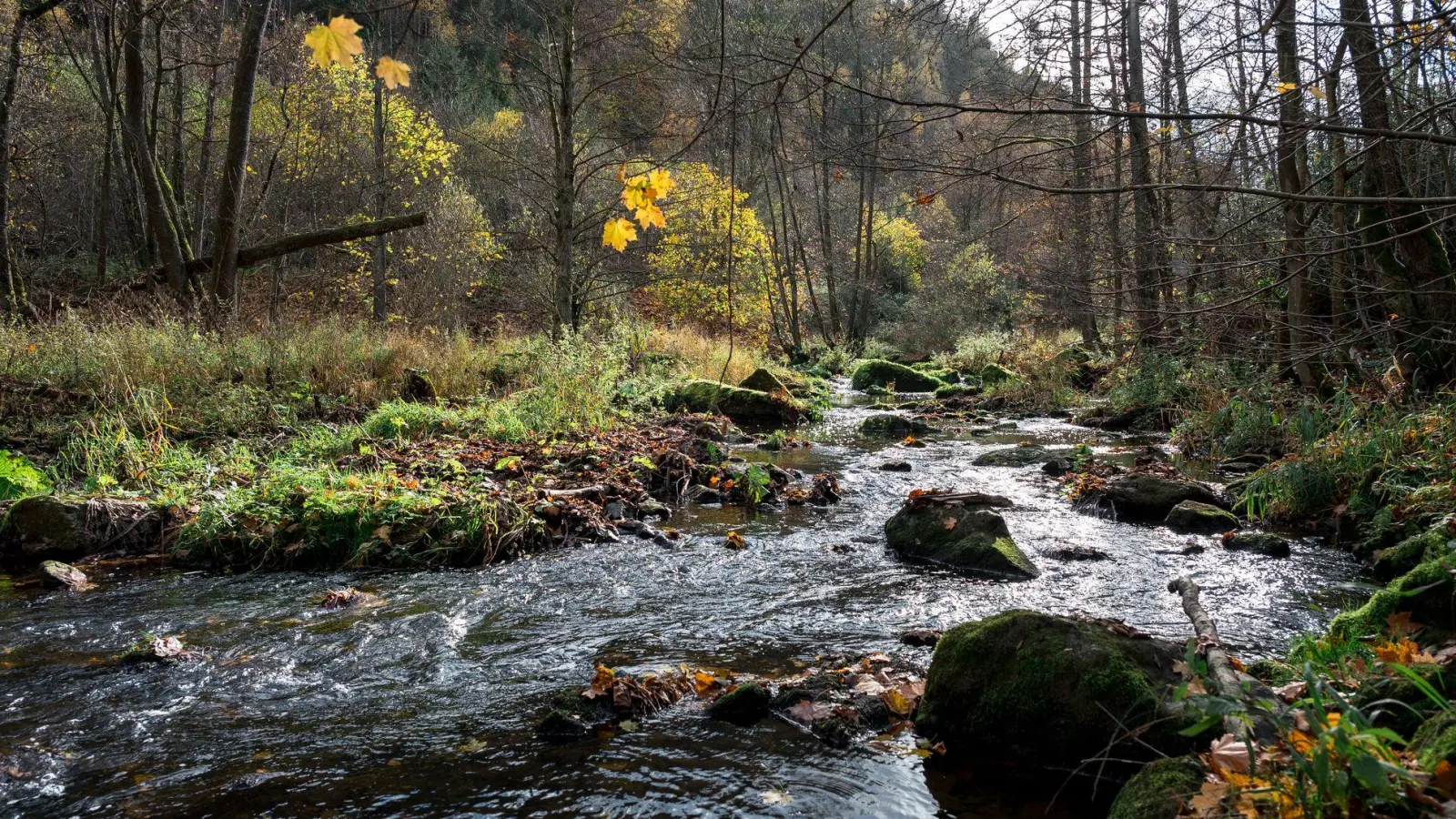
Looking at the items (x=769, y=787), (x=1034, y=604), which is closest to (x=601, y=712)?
(x=769, y=787)

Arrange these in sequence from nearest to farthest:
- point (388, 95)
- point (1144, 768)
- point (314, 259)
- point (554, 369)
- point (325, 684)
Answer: point (1144, 768), point (325, 684), point (554, 369), point (388, 95), point (314, 259)

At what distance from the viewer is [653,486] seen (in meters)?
7.77

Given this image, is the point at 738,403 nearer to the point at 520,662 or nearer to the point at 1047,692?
the point at 520,662

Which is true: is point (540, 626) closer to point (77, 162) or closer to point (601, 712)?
point (601, 712)

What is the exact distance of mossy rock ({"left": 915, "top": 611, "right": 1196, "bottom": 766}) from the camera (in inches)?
112

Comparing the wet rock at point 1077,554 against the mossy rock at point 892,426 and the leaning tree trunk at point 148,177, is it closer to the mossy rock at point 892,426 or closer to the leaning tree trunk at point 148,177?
the mossy rock at point 892,426

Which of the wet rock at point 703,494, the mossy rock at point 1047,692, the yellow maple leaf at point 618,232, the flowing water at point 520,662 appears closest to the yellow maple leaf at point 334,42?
the yellow maple leaf at point 618,232

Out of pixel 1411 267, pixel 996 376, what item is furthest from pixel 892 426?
pixel 1411 267

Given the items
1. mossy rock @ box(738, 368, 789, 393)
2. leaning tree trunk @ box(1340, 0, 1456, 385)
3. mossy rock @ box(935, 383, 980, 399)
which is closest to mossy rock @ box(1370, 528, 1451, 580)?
leaning tree trunk @ box(1340, 0, 1456, 385)

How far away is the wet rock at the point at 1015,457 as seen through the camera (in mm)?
9344

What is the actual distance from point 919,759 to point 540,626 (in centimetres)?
218

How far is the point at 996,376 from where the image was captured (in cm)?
1616

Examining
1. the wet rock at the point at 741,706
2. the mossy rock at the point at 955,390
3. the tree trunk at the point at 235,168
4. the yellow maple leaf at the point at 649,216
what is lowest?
the wet rock at the point at 741,706

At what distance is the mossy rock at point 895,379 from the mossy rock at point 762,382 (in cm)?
456
